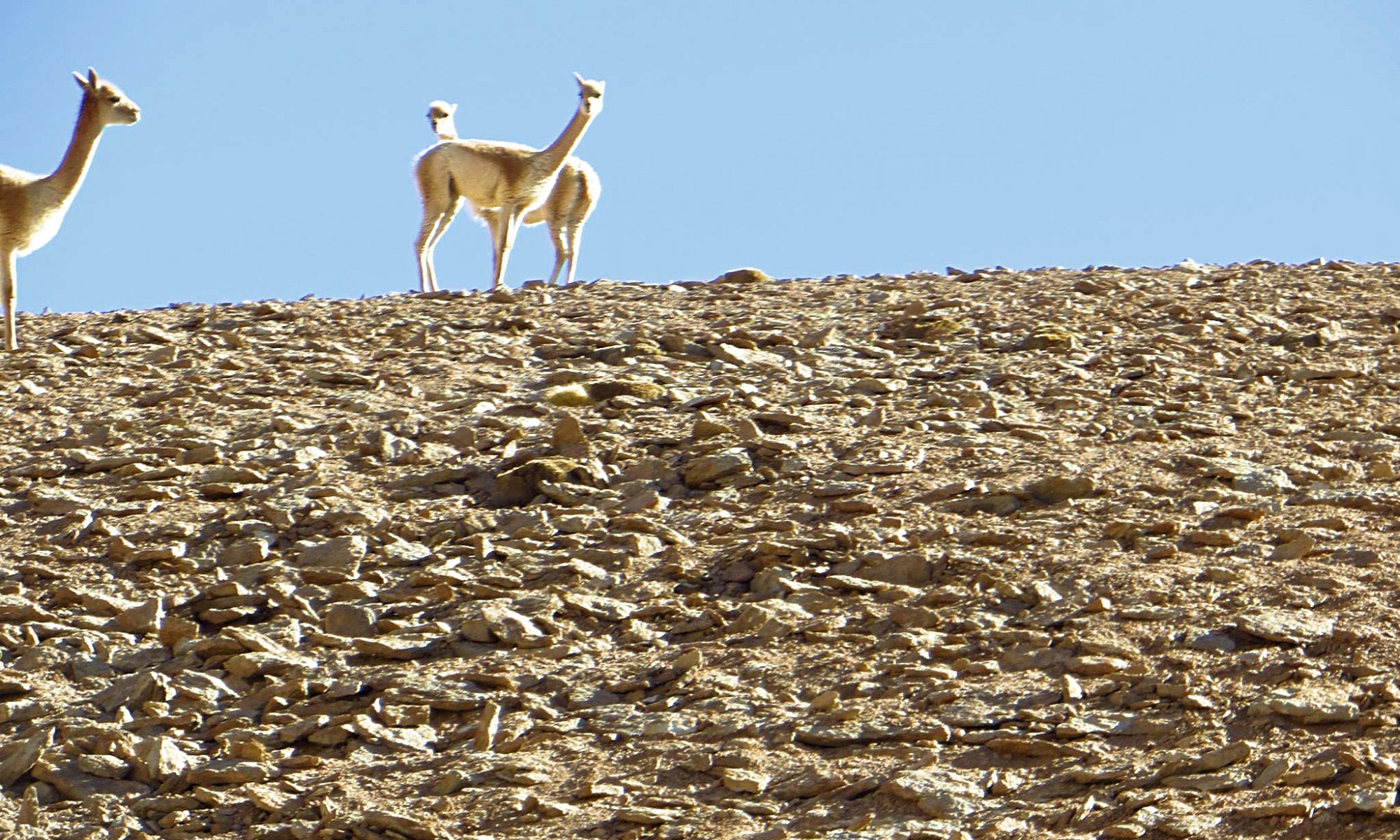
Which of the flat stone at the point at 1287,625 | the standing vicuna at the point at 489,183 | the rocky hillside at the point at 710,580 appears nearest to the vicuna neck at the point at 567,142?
the standing vicuna at the point at 489,183

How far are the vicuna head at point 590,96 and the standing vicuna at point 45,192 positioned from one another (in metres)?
4.40

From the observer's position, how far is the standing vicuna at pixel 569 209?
52.2 feet

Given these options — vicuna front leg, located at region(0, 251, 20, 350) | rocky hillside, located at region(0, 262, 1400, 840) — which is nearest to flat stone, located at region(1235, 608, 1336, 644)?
rocky hillside, located at region(0, 262, 1400, 840)

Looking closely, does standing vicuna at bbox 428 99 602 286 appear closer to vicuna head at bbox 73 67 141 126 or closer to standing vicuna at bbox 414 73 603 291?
standing vicuna at bbox 414 73 603 291

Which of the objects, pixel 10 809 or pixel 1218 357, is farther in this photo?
pixel 1218 357

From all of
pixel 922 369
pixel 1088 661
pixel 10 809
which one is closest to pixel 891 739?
pixel 1088 661

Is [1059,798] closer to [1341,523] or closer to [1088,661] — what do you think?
[1088,661]

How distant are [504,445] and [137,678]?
112 inches

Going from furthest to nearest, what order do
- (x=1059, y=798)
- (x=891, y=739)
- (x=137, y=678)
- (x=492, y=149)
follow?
(x=492, y=149) < (x=137, y=678) < (x=891, y=739) < (x=1059, y=798)

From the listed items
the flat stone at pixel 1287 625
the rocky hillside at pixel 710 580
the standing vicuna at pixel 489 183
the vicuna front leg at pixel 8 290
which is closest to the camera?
the rocky hillside at pixel 710 580

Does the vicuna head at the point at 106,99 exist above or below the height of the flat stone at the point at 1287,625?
above

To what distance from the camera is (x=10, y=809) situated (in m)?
6.35

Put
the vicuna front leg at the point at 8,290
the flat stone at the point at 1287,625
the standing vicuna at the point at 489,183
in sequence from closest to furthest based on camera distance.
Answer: the flat stone at the point at 1287,625 < the vicuna front leg at the point at 8,290 < the standing vicuna at the point at 489,183

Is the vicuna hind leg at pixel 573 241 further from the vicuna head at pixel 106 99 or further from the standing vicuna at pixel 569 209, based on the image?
the vicuna head at pixel 106 99
